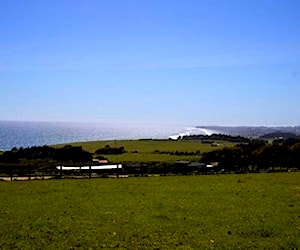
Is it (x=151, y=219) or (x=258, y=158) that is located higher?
(x=151, y=219)

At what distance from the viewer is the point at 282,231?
57.6 feet

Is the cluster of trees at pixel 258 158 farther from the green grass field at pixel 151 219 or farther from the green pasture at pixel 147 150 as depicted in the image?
the green grass field at pixel 151 219

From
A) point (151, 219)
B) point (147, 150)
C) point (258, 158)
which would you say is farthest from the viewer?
point (147, 150)

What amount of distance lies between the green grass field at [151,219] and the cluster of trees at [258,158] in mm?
30031

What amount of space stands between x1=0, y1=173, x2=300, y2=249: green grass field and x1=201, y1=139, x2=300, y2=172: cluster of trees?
98.5ft

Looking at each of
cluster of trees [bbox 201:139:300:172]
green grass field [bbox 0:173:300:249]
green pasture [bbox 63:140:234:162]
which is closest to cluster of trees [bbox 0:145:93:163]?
green pasture [bbox 63:140:234:162]

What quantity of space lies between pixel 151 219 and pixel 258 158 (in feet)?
198

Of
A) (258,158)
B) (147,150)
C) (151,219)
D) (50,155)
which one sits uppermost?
(151,219)

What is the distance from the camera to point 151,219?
66.4 ft

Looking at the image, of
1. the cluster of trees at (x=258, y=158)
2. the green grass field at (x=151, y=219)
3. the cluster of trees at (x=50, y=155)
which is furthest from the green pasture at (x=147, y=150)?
the green grass field at (x=151, y=219)

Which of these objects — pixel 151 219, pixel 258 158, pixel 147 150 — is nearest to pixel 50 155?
pixel 258 158

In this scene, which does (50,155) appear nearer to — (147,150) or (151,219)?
(147,150)

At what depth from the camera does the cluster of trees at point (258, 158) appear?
61844 millimetres

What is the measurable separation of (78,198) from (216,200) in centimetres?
846
